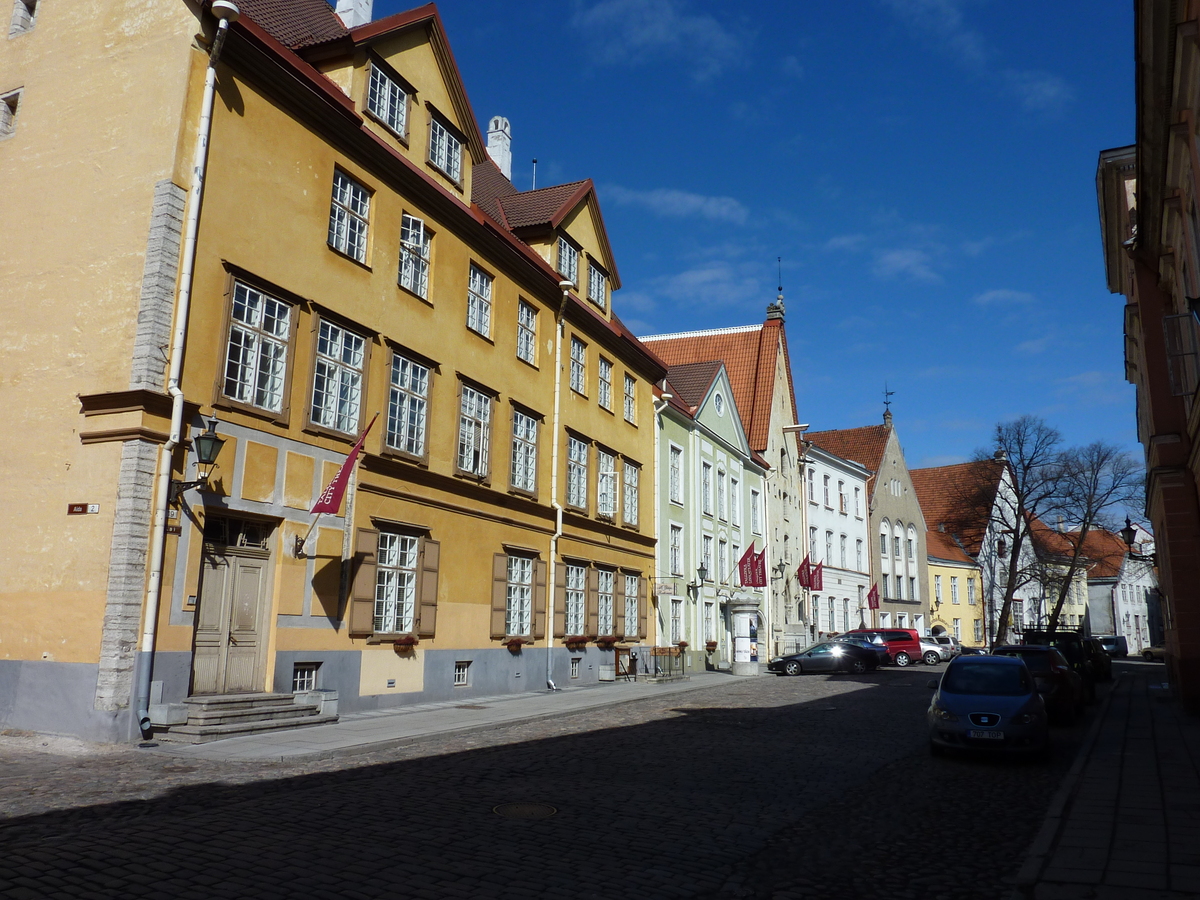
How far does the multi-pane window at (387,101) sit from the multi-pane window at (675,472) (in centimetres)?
1696

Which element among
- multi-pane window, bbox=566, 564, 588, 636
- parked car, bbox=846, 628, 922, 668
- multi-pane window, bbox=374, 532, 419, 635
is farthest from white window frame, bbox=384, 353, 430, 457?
parked car, bbox=846, 628, 922, 668

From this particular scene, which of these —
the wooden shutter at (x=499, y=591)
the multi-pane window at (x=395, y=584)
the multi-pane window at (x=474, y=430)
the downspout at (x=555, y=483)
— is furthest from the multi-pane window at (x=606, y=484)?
the multi-pane window at (x=395, y=584)

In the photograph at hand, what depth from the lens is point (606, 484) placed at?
2792 centimetres

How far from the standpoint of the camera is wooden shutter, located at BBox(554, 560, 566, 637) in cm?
2403

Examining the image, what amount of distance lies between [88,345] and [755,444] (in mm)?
33857

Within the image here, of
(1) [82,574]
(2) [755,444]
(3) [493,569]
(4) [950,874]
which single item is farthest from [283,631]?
(2) [755,444]

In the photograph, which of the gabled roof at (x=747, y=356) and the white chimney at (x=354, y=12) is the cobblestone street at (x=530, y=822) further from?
the gabled roof at (x=747, y=356)

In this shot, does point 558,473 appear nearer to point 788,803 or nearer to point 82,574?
point 82,574

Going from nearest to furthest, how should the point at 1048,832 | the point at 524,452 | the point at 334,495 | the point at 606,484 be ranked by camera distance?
the point at 1048,832 → the point at 334,495 → the point at 524,452 → the point at 606,484

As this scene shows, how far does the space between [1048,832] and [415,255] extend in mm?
15529

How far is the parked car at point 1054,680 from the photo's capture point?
18281 mm

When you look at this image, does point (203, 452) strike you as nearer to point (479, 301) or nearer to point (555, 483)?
point (479, 301)

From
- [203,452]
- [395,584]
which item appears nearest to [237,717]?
[203,452]

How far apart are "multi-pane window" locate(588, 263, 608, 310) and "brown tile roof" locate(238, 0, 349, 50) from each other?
409 inches
